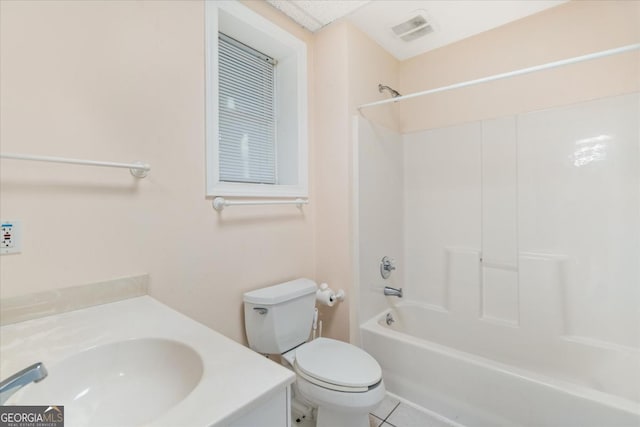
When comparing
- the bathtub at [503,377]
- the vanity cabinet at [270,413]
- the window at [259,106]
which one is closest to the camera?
the vanity cabinet at [270,413]

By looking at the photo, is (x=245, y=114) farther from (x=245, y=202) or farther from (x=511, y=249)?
(x=511, y=249)

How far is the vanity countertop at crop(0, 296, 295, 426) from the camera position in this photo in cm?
55

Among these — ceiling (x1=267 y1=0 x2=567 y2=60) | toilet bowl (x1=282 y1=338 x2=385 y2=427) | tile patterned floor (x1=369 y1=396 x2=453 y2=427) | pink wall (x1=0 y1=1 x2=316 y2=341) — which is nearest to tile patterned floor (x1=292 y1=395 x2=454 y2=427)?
tile patterned floor (x1=369 y1=396 x2=453 y2=427)

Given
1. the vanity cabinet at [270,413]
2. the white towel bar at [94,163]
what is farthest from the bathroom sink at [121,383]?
the white towel bar at [94,163]

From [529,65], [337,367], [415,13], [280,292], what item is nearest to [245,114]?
[280,292]

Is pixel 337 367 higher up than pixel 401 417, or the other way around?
pixel 337 367

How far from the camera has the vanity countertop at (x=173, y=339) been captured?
547 millimetres

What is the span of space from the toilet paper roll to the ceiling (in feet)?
5.71

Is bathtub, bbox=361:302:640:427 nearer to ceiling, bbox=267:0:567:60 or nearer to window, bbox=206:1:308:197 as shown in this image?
window, bbox=206:1:308:197

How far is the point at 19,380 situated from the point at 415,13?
91.0 inches

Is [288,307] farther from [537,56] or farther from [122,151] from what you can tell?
[537,56]

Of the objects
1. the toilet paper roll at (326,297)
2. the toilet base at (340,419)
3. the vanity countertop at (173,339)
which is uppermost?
the vanity countertop at (173,339)

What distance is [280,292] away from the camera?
5.18ft

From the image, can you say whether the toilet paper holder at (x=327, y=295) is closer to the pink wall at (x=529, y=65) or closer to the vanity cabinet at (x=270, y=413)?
the vanity cabinet at (x=270, y=413)
